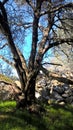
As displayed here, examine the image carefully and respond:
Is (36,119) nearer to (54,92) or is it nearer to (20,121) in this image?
(20,121)

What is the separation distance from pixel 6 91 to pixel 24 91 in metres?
2.94

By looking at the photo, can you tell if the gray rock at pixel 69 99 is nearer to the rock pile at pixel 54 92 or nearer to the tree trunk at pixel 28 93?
the rock pile at pixel 54 92

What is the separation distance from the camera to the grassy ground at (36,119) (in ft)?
42.0

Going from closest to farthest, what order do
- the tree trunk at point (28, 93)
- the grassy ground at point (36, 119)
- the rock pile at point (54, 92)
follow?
the grassy ground at point (36, 119), the tree trunk at point (28, 93), the rock pile at point (54, 92)

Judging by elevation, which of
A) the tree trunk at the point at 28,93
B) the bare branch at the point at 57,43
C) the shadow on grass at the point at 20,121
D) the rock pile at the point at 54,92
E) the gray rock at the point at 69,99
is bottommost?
the shadow on grass at the point at 20,121

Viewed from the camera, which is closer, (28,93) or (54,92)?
(28,93)

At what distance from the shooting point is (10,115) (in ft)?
45.7

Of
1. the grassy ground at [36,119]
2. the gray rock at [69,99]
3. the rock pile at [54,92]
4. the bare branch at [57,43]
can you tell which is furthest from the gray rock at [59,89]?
the bare branch at [57,43]

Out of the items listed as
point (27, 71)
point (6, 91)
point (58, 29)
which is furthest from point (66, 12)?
point (6, 91)

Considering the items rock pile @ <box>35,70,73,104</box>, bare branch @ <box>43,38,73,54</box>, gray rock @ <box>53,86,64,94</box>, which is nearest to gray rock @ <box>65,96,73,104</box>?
rock pile @ <box>35,70,73,104</box>

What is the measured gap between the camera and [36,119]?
47.0 ft

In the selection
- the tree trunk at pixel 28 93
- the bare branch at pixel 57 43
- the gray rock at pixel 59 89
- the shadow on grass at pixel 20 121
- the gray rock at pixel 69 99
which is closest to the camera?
the shadow on grass at pixel 20 121

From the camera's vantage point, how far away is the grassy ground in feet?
42.0

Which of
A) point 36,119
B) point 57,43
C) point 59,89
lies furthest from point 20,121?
point 59,89
